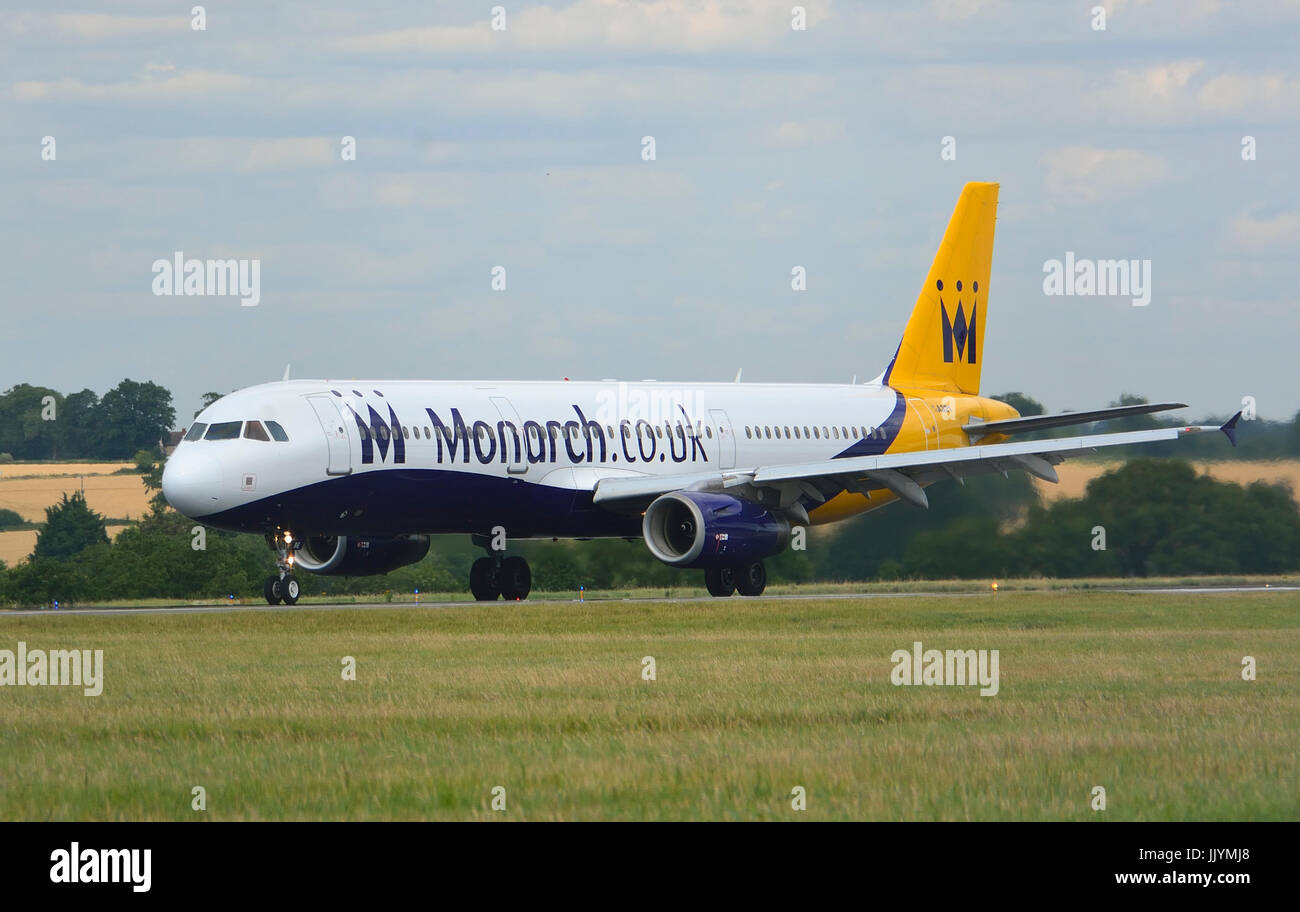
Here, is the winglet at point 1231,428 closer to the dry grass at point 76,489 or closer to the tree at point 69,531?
the tree at point 69,531

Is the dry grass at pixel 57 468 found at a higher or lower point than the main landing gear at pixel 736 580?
higher

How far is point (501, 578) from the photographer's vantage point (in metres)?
38.5

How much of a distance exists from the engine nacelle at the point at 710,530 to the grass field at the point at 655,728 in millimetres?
8678

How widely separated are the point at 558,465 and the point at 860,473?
5.60m

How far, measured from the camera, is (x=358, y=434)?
33500 mm

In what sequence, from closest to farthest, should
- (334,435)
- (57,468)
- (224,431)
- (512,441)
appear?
1. (224,431)
2. (334,435)
3. (512,441)
4. (57,468)

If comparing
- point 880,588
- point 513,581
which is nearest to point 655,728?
point 513,581

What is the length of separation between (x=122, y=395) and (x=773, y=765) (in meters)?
68.1

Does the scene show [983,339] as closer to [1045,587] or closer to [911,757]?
[1045,587]

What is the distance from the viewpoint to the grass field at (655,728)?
1203 centimetres

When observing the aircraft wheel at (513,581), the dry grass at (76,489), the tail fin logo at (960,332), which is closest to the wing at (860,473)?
the aircraft wheel at (513,581)

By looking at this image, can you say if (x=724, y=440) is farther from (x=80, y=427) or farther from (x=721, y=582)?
(x=80, y=427)

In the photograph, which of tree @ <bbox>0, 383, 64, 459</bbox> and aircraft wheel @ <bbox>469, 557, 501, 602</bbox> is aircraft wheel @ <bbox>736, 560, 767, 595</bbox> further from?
tree @ <bbox>0, 383, 64, 459</bbox>

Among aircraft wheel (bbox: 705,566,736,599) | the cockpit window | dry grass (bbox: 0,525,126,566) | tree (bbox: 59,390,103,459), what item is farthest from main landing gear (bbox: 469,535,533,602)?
tree (bbox: 59,390,103,459)
